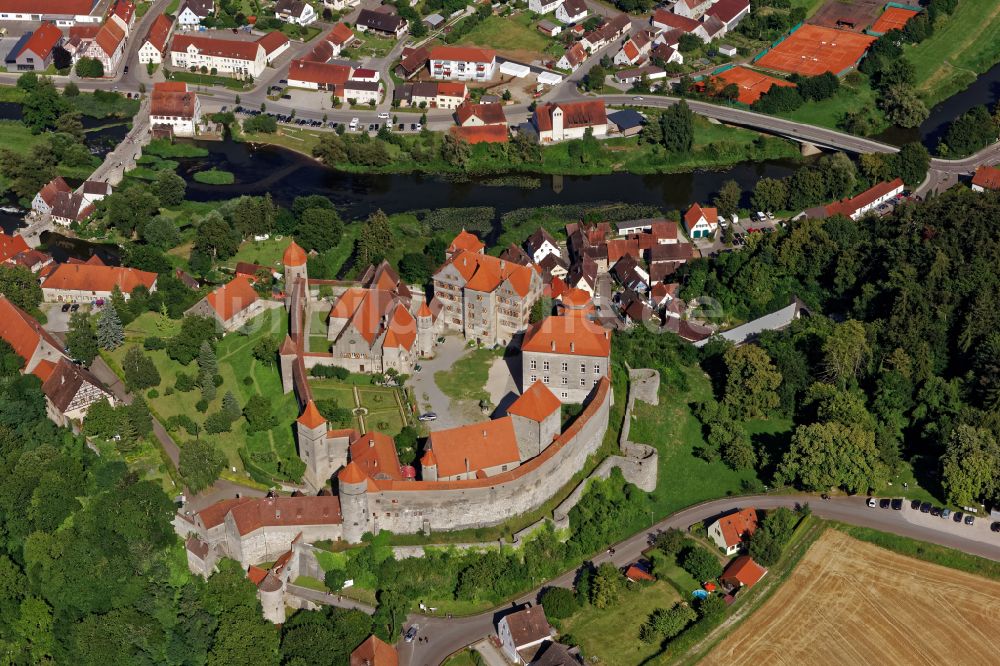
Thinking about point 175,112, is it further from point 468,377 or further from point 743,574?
point 743,574

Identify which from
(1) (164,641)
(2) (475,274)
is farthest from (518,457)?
(1) (164,641)

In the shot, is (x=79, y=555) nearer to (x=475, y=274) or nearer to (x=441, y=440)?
(x=441, y=440)

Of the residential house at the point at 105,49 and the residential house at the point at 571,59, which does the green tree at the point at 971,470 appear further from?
the residential house at the point at 105,49

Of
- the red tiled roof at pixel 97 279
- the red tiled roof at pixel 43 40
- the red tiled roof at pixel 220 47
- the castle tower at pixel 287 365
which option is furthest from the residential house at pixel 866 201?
the red tiled roof at pixel 43 40

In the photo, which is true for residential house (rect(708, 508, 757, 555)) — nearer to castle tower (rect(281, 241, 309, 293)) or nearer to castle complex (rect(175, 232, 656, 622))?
castle complex (rect(175, 232, 656, 622))

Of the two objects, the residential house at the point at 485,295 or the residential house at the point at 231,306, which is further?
the residential house at the point at 231,306

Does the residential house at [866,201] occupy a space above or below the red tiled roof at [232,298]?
above

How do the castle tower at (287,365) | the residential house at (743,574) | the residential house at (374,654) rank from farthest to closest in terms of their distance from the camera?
the castle tower at (287,365) → the residential house at (743,574) → the residential house at (374,654)
